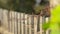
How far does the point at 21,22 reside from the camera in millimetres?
604

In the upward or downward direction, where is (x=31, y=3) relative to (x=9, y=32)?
upward

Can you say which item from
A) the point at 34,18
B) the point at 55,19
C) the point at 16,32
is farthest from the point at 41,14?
the point at 55,19

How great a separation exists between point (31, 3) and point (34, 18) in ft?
0.24

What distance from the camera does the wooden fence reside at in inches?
21.3

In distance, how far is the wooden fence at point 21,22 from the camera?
0.54m

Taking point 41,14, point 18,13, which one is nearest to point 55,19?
point 41,14

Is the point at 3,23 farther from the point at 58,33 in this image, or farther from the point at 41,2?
the point at 58,33

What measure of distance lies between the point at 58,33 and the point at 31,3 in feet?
1.27

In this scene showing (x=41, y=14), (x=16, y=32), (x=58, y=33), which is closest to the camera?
(x=58, y=33)

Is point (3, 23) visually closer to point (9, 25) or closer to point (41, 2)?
point (9, 25)

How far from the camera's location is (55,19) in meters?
0.17

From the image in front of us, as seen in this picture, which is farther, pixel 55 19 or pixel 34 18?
pixel 34 18

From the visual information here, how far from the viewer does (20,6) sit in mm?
583

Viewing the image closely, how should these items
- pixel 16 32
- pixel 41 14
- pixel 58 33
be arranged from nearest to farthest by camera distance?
pixel 58 33 → pixel 41 14 → pixel 16 32
